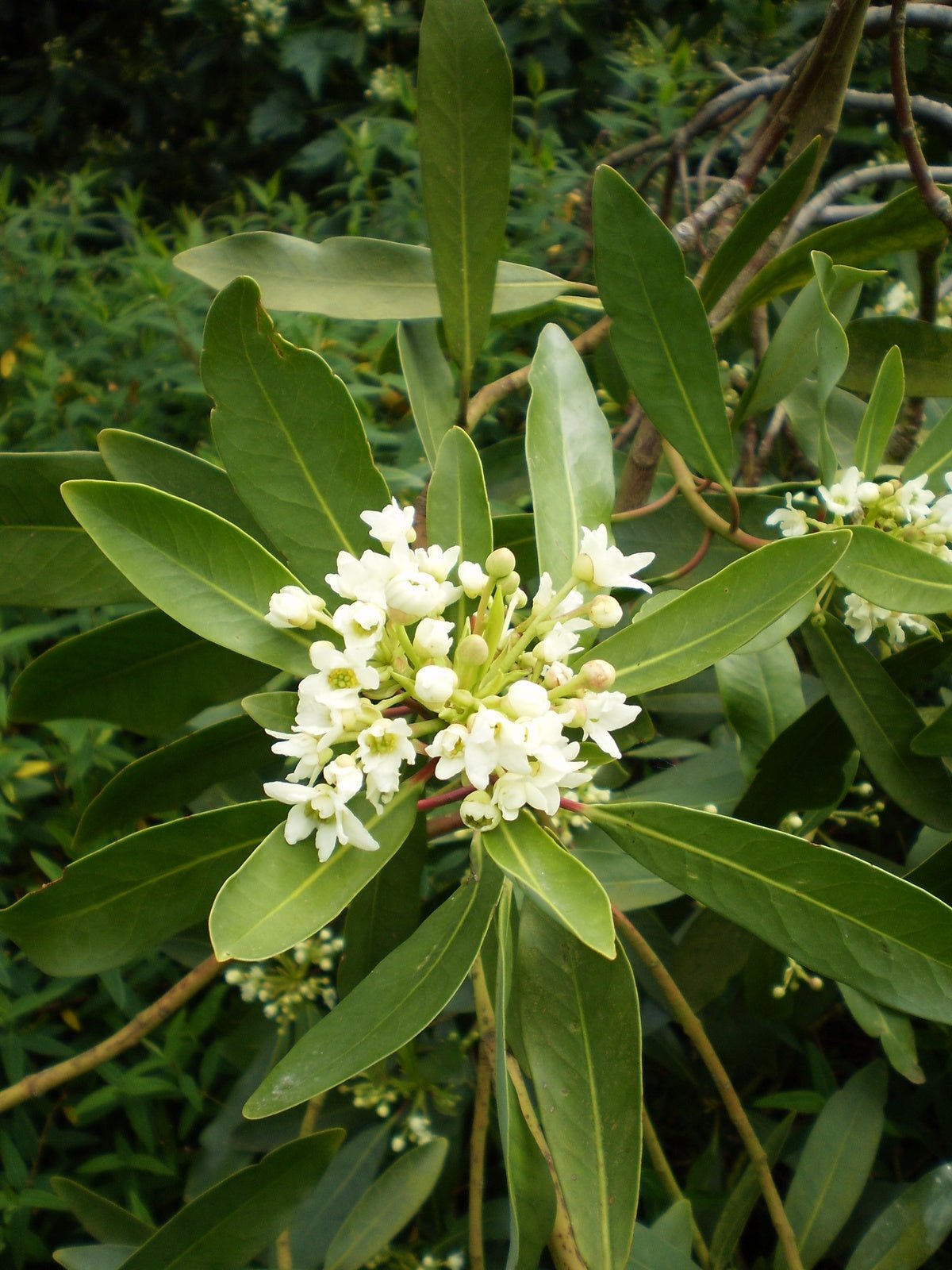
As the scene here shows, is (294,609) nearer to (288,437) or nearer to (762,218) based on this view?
(288,437)

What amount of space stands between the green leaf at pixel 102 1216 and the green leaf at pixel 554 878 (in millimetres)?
922

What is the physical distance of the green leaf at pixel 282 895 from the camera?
2.35ft

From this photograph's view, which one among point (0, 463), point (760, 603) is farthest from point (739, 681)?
point (0, 463)

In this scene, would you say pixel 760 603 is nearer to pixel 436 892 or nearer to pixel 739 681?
pixel 739 681

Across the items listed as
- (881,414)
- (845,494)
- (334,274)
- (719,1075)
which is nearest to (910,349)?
(881,414)

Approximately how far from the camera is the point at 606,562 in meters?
0.90

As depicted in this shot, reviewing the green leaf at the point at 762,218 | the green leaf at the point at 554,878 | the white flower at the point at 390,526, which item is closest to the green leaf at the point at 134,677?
the white flower at the point at 390,526

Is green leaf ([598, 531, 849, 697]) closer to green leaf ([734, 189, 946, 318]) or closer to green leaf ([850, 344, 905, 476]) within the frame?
green leaf ([850, 344, 905, 476])

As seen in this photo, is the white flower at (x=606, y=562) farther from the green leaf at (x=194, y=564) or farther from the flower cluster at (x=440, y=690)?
the green leaf at (x=194, y=564)

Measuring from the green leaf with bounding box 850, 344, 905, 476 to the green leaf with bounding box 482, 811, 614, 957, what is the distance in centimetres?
65

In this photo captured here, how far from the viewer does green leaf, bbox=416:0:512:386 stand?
3.54 feet

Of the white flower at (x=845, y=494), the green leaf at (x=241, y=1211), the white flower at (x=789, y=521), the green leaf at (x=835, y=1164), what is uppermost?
the white flower at (x=845, y=494)

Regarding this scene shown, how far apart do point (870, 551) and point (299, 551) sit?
0.60m

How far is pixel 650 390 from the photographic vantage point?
1.17m
